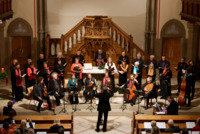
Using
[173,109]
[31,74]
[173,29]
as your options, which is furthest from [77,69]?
[173,29]

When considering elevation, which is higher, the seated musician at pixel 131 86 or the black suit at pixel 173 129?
the seated musician at pixel 131 86

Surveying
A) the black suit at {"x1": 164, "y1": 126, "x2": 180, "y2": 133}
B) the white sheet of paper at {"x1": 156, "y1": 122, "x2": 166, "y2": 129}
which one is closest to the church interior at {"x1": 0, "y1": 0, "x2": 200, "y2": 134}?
the white sheet of paper at {"x1": 156, "y1": 122, "x2": 166, "y2": 129}

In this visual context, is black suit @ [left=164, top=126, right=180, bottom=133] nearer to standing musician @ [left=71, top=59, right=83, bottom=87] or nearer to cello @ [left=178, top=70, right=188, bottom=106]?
cello @ [left=178, top=70, right=188, bottom=106]

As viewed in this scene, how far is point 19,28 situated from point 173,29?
845cm

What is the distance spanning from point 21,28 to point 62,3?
2664 millimetres

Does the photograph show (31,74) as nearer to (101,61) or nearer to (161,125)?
(101,61)

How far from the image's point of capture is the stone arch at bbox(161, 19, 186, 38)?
16.6 meters

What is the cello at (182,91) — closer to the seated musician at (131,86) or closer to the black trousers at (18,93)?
the seated musician at (131,86)

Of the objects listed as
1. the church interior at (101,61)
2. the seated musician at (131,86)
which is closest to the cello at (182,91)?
the church interior at (101,61)

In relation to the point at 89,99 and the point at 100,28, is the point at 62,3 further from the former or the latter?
the point at 89,99

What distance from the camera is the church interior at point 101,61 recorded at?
1122cm

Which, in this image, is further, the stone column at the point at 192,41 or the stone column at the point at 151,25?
the stone column at the point at 151,25

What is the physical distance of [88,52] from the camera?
50.5ft

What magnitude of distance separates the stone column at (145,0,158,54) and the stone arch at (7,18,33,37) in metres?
6.48
